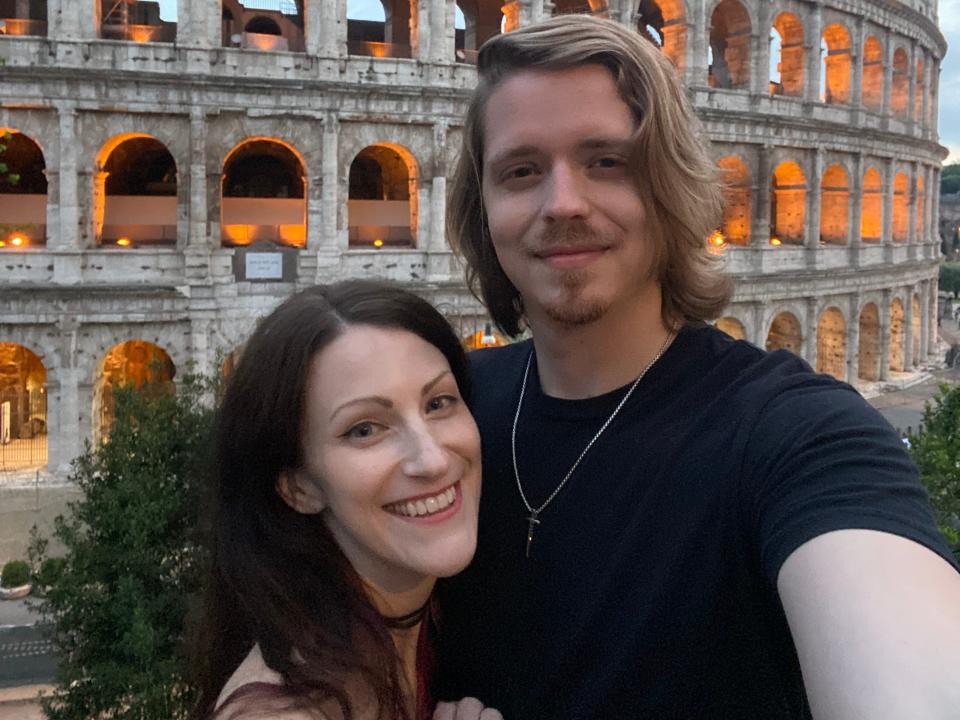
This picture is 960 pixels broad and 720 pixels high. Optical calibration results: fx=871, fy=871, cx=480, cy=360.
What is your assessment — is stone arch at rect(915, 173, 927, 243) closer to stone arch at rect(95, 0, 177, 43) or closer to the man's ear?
stone arch at rect(95, 0, 177, 43)

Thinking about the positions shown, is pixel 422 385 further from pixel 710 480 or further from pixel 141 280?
pixel 141 280

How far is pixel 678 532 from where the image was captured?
7.54 feet

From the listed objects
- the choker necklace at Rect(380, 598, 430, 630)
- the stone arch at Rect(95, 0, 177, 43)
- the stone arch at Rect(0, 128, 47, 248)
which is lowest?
the choker necklace at Rect(380, 598, 430, 630)

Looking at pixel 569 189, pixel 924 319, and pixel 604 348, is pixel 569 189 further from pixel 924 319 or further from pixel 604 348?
pixel 924 319

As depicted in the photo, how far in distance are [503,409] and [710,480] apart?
98 cm

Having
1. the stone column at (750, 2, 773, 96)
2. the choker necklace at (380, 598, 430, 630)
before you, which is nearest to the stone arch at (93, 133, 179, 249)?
the stone column at (750, 2, 773, 96)

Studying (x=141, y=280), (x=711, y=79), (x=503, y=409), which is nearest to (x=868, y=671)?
(x=503, y=409)

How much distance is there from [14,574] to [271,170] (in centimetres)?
1377

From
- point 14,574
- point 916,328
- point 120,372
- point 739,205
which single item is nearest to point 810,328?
point 739,205

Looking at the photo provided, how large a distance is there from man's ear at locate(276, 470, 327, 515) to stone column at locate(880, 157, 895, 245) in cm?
3030

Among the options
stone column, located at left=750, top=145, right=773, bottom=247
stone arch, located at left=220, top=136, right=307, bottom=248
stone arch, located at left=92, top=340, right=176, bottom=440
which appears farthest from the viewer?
stone column, located at left=750, top=145, right=773, bottom=247

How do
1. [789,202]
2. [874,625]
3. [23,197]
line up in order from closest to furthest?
[874,625] < [23,197] < [789,202]

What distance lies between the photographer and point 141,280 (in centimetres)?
1919

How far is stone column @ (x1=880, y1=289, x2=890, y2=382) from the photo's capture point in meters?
29.5
